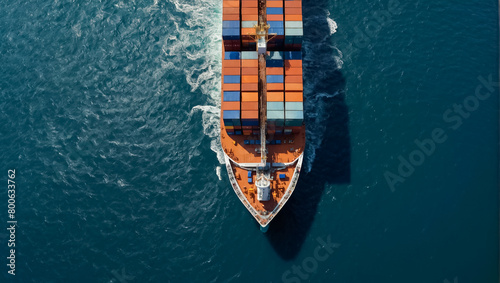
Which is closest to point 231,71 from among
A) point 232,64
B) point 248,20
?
point 232,64

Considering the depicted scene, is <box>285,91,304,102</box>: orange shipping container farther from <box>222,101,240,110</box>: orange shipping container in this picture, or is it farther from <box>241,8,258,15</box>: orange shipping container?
<box>241,8,258,15</box>: orange shipping container

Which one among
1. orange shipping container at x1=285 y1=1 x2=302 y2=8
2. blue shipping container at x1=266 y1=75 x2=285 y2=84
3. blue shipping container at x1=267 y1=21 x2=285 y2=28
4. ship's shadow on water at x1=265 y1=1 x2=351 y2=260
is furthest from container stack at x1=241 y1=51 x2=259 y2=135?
ship's shadow on water at x1=265 y1=1 x2=351 y2=260

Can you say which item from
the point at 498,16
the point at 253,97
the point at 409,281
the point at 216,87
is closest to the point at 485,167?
the point at 409,281

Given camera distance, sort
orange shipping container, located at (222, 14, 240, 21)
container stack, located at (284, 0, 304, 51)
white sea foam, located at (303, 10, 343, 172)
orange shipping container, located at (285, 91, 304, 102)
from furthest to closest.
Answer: white sea foam, located at (303, 10, 343, 172)
orange shipping container, located at (222, 14, 240, 21)
container stack, located at (284, 0, 304, 51)
orange shipping container, located at (285, 91, 304, 102)

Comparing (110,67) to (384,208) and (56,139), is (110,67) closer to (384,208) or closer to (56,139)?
(56,139)

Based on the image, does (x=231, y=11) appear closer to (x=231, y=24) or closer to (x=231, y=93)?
(x=231, y=24)
